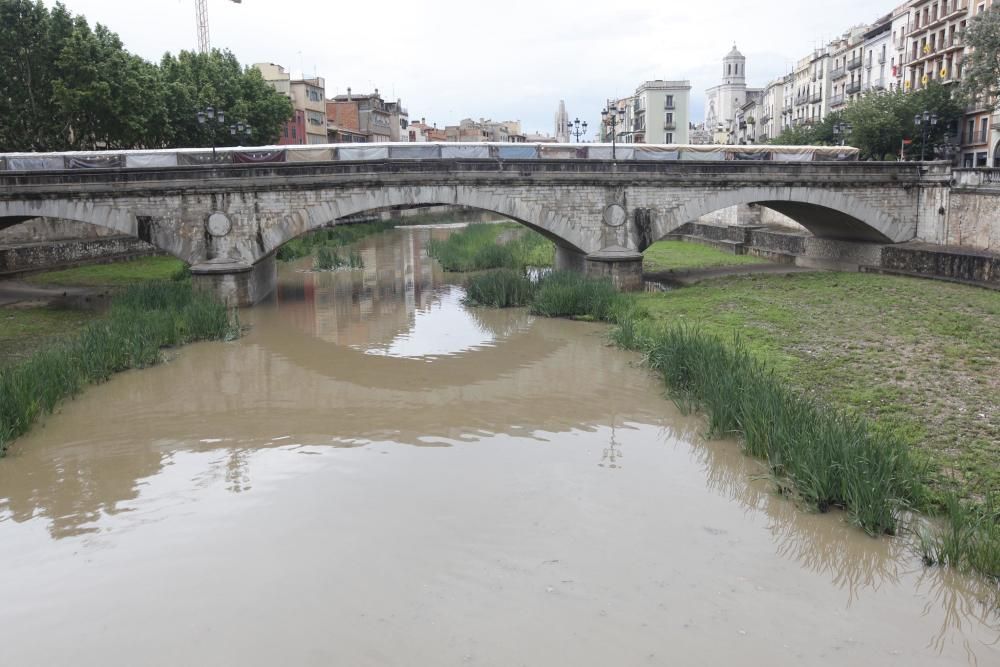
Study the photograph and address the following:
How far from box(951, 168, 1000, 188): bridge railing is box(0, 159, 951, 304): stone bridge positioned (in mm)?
546

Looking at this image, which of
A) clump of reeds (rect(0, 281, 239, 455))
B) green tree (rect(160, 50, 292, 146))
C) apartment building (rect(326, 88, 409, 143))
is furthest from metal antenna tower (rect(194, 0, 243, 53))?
clump of reeds (rect(0, 281, 239, 455))

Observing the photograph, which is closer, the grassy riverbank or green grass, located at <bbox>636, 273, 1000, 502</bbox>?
the grassy riverbank

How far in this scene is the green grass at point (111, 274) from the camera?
3120 cm

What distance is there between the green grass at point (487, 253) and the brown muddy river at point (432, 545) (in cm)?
1930

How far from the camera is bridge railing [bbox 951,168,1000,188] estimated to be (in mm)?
28531

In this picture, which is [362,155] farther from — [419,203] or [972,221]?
[972,221]

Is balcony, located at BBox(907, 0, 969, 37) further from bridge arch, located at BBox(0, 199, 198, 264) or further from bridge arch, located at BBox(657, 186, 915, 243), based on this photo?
bridge arch, located at BBox(0, 199, 198, 264)

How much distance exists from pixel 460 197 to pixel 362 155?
137 inches

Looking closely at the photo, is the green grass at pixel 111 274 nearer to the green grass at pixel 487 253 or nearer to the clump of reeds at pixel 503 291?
the green grass at pixel 487 253

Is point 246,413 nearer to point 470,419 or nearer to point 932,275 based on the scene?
point 470,419

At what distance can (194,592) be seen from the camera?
8.58m

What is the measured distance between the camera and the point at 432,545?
955cm

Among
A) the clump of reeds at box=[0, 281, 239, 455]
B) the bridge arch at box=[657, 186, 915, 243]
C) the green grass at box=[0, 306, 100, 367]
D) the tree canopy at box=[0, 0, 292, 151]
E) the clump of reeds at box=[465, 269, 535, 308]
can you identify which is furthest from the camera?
the tree canopy at box=[0, 0, 292, 151]

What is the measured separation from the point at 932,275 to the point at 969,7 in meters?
33.2
